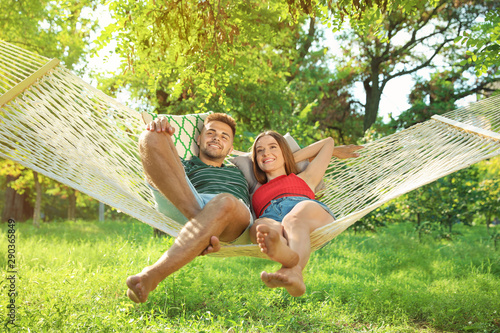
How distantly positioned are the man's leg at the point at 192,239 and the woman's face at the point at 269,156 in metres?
0.55

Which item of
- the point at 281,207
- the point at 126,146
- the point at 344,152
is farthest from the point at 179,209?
the point at 344,152

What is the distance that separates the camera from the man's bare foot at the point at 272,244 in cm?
139

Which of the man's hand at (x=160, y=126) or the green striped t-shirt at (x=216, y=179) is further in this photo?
the green striped t-shirt at (x=216, y=179)

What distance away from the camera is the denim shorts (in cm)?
196

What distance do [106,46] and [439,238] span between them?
14.0ft

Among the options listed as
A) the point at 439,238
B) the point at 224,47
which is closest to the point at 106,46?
the point at 224,47

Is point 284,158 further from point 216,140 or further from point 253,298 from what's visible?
point 253,298

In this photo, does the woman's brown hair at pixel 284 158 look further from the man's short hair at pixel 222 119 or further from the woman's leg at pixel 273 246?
the woman's leg at pixel 273 246

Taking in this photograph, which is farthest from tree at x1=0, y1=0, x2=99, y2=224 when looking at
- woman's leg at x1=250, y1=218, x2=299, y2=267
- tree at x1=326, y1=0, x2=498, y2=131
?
tree at x1=326, y1=0, x2=498, y2=131

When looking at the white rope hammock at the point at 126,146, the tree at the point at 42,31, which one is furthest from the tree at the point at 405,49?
the white rope hammock at the point at 126,146

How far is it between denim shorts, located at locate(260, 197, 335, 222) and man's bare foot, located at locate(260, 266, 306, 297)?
49 centimetres

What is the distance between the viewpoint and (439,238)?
5.18m

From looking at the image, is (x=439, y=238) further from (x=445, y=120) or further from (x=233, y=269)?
(x=445, y=120)

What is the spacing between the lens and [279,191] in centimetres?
211
